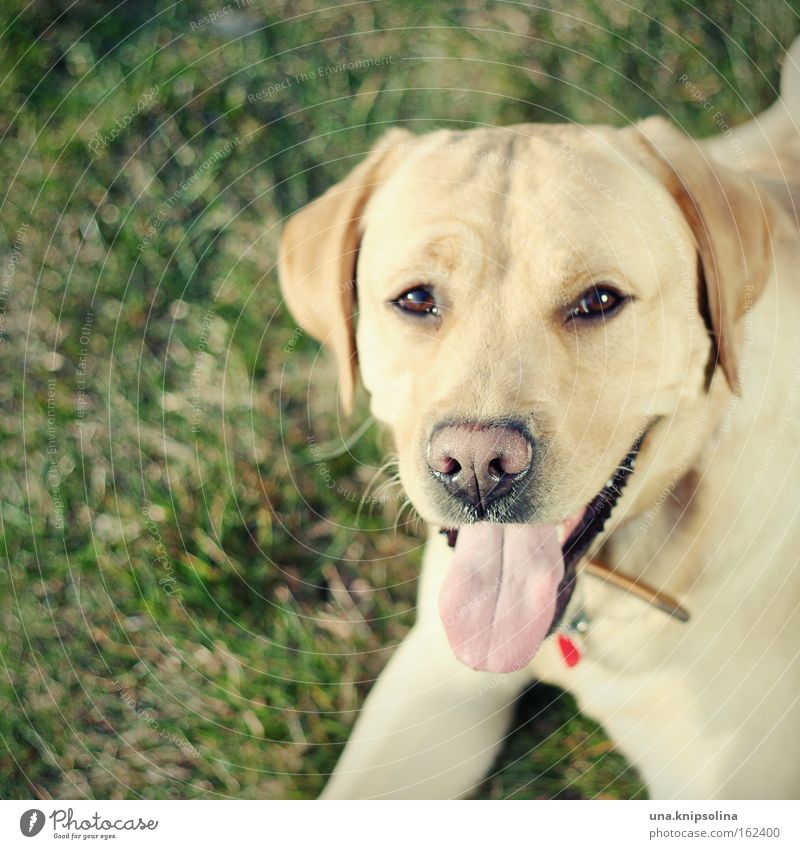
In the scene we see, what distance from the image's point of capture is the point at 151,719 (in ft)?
11.7

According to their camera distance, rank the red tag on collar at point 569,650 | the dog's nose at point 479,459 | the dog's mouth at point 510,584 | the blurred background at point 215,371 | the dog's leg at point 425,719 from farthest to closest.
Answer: the blurred background at point 215,371, the dog's leg at point 425,719, the red tag on collar at point 569,650, the dog's mouth at point 510,584, the dog's nose at point 479,459

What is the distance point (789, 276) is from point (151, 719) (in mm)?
2906

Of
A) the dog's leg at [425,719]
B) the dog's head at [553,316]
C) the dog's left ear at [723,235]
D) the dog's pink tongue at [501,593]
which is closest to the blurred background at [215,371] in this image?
the dog's leg at [425,719]

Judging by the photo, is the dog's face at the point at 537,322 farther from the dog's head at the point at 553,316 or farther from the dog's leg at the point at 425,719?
the dog's leg at the point at 425,719

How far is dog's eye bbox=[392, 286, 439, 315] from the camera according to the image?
8.70 ft

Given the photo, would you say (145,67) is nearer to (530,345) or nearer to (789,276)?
(530,345)

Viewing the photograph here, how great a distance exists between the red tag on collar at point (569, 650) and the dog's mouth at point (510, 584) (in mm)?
196

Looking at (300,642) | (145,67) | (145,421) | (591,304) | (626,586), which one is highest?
(145,67)

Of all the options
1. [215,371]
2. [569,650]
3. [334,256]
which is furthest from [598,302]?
[215,371]

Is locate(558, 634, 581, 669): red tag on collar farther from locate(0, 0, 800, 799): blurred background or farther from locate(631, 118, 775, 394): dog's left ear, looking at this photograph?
locate(631, 118, 775, 394): dog's left ear

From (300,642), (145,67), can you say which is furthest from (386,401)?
(145,67)

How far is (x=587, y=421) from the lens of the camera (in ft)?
8.16

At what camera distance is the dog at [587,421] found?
2514 mm

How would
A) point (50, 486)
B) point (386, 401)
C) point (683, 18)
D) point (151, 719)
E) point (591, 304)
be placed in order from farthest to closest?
1. point (683, 18)
2. point (50, 486)
3. point (151, 719)
4. point (386, 401)
5. point (591, 304)
